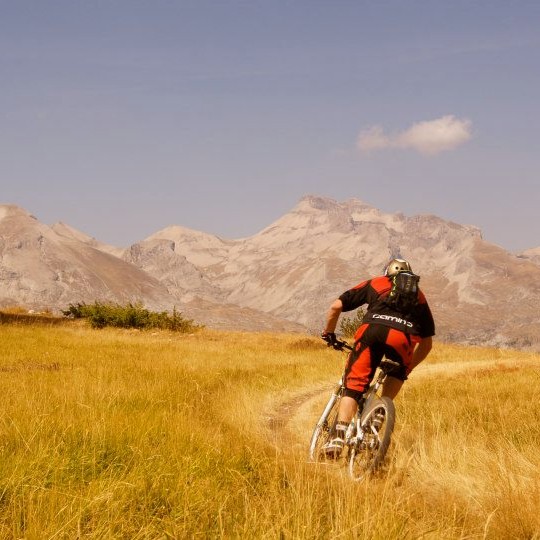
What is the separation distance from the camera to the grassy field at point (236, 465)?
13.7 ft

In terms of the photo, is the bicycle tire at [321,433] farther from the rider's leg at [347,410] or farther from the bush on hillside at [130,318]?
the bush on hillside at [130,318]

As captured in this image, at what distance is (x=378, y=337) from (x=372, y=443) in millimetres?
1087

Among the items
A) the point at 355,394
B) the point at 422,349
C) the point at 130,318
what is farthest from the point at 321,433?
the point at 130,318

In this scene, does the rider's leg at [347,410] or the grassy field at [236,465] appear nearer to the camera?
the grassy field at [236,465]

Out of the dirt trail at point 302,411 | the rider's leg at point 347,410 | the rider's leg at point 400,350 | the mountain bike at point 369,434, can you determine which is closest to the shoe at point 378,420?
the mountain bike at point 369,434

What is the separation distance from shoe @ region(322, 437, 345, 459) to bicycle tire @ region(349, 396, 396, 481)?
152 mm

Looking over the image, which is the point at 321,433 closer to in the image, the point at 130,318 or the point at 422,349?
the point at 422,349

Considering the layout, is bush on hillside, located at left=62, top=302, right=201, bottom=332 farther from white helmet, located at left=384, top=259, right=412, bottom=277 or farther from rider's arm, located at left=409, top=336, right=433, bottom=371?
white helmet, located at left=384, top=259, right=412, bottom=277

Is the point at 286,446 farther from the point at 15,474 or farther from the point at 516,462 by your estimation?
the point at 15,474

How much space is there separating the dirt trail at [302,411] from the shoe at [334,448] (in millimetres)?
490

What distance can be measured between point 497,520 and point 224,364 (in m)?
11.9

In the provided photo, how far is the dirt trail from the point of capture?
8732mm

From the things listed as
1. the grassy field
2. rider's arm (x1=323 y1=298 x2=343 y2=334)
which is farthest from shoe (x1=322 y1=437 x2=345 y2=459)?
rider's arm (x1=323 y1=298 x2=343 y2=334)

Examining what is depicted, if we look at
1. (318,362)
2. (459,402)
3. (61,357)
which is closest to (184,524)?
(459,402)
